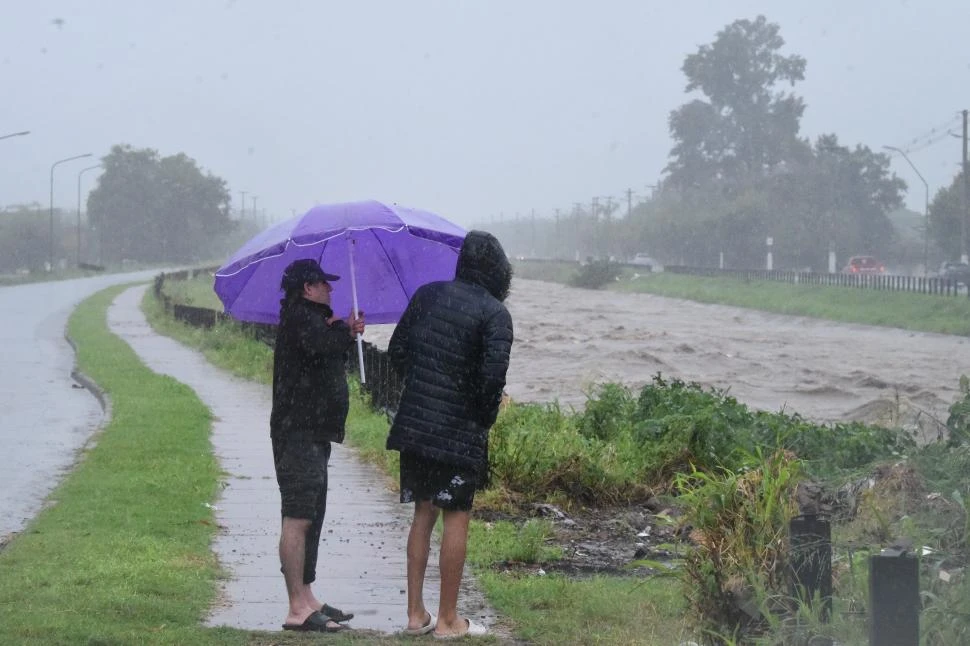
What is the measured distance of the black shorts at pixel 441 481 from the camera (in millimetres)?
6512

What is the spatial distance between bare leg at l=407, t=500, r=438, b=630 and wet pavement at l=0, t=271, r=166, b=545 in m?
3.87

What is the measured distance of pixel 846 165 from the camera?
8625 centimetres

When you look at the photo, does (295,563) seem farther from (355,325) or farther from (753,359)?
(753,359)

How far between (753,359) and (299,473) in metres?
34.9

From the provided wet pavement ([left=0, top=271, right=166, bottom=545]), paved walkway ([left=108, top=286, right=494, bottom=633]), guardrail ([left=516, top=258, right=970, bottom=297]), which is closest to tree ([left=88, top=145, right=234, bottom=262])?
guardrail ([left=516, top=258, right=970, bottom=297])

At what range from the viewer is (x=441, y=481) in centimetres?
652

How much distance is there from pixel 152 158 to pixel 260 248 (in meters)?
129

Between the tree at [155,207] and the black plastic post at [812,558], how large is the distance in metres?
128

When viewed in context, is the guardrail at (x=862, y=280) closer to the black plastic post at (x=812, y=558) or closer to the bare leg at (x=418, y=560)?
the bare leg at (x=418, y=560)

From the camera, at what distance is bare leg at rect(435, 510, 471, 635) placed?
662 centimetres

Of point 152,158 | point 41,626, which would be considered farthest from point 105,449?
point 152,158

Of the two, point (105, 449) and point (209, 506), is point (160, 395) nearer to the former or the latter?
point (105, 449)

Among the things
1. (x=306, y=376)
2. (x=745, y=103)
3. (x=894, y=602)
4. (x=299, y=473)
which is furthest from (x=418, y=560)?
(x=745, y=103)

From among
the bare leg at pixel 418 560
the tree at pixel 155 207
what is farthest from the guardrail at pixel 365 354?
the tree at pixel 155 207
